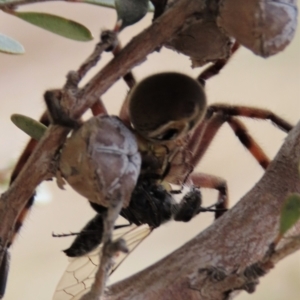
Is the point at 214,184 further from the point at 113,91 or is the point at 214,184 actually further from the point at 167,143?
the point at 113,91

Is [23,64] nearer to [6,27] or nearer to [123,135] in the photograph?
[6,27]

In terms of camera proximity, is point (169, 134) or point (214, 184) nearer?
point (169, 134)

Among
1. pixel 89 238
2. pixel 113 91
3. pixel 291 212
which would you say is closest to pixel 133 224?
pixel 89 238

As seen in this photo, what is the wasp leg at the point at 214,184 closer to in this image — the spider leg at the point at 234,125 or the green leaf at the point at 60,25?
the spider leg at the point at 234,125

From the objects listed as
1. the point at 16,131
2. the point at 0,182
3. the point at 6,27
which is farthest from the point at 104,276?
the point at 6,27

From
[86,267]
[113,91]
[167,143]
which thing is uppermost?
[113,91]

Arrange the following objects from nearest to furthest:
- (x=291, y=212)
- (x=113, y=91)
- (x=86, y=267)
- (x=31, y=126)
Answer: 1. (x=291, y=212)
2. (x=31, y=126)
3. (x=86, y=267)
4. (x=113, y=91)

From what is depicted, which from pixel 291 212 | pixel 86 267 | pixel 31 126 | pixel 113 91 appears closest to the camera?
pixel 291 212
